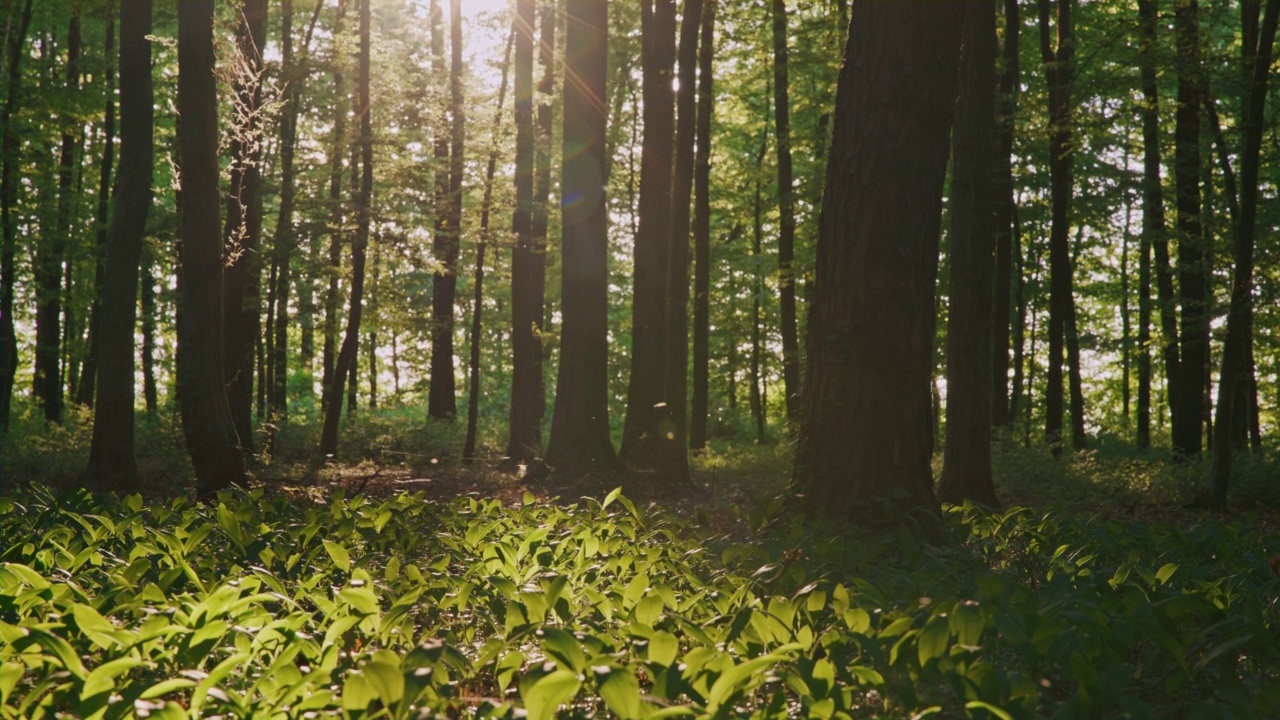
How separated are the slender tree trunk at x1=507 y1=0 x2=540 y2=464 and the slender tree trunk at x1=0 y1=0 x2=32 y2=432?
9.31m

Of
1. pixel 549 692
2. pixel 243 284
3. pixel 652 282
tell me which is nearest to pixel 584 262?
pixel 652 282

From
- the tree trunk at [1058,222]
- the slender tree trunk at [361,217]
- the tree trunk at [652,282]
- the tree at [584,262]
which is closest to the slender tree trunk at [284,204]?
the slender tree trunk at [361,217]

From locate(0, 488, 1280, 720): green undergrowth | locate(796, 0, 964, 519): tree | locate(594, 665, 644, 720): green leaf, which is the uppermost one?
locate(796, 0, 964, 519): tree

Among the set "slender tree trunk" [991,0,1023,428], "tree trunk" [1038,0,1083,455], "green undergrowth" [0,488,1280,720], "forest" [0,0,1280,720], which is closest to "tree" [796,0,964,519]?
"forest" [0,0,1280,720]

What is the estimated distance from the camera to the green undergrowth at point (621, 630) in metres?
1.77

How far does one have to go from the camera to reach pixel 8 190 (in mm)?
17781

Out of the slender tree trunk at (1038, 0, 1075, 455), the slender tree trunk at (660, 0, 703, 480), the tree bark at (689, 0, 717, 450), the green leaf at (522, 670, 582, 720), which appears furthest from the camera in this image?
the tree bark at (689, 0, 717, 450)

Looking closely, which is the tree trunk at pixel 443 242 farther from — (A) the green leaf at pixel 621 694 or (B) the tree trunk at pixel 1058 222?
(A) the green leaf at pixel 621 694

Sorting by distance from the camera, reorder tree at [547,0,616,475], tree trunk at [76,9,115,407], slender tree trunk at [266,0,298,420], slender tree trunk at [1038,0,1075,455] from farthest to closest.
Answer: tree trunk at [76,9,115,407]
slender tree trunk at [1038,0,1075,455]
slender tree trunk at [266,0,298,420]
tree at [547,0,616,475]

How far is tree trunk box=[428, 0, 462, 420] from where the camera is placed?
52.5 feet

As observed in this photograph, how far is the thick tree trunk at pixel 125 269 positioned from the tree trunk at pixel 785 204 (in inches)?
427

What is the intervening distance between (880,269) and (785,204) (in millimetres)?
13710

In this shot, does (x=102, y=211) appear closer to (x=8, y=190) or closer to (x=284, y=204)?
(x=8, y=190)

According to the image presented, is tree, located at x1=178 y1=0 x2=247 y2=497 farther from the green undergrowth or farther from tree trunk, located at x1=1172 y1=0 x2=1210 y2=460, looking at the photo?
tree trunk, located at x1=1172 y1=0 x2=1210 y2=460
